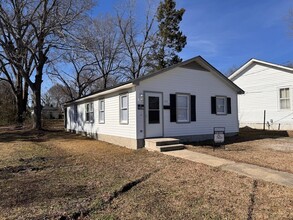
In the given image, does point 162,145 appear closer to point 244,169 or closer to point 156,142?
point 156,142

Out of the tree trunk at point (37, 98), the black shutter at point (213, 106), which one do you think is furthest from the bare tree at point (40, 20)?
the black shutter at point (213, 106)

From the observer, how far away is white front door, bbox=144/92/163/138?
38.7 feet

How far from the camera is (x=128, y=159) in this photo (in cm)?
930

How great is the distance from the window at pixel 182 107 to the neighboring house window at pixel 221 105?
7.71ft

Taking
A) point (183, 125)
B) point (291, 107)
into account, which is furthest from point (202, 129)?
point (291, 107)

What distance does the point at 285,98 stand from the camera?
18.7 m

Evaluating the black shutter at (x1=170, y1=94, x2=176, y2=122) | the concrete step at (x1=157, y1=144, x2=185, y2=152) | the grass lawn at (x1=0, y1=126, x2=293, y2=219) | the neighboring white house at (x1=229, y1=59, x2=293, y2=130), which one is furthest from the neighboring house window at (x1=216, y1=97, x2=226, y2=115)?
the grass lawn at (x1=0, y1=126, x2=293, y2=219)

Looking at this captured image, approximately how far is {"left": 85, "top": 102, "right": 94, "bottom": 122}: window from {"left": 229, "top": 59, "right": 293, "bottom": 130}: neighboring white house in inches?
488

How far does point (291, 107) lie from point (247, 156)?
11.2m

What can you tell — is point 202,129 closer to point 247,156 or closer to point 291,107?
point 247,156

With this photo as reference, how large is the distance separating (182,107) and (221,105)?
3063 mm

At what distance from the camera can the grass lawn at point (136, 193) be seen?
436 cm

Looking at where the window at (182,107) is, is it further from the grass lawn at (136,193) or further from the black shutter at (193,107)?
the grass lawn at (136,193)

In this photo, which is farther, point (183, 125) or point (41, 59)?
point (41, 59)
